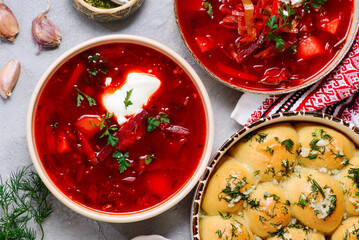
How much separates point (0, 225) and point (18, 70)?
109cm

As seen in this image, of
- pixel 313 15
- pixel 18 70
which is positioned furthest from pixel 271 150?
pixel 18 70

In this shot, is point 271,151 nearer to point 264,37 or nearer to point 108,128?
point 264,37

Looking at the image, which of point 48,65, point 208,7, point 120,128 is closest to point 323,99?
point 208,7

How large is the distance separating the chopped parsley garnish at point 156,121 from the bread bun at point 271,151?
0.55 meters

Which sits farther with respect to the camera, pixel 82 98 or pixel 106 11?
pixel 106 11

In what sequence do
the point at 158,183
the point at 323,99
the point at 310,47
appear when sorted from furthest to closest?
1. the point at 323,99
2. the point at 310,47
3. the point at 158,183

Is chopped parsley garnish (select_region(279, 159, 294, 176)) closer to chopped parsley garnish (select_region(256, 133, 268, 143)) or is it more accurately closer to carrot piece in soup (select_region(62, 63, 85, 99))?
chopped parsley garnish (select_region(256, 133, 268, 143))

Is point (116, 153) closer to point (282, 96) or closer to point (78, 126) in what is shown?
point (78, 126)

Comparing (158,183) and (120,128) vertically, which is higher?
(120,128)

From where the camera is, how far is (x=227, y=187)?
9.19ft

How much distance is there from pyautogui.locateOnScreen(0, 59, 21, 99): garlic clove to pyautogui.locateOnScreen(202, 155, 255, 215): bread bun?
152cm

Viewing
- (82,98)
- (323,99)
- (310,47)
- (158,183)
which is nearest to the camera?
(82,98)

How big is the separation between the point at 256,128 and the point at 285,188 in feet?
1.50

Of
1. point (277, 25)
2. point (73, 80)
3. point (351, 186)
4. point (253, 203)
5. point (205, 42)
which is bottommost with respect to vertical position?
point (253, 203)
